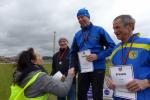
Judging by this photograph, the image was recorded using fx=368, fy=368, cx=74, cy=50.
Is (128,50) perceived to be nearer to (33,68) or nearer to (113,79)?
(113,79)

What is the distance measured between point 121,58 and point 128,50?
145 millimetres

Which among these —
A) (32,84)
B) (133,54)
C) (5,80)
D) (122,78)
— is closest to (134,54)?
(133,54)

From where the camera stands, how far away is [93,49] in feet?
20.2

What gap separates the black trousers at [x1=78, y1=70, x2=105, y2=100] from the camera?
6117 millimetres

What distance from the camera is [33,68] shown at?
5.01m

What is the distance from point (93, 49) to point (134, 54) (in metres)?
1.97

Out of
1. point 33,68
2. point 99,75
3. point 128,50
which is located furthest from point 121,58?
point 99,75

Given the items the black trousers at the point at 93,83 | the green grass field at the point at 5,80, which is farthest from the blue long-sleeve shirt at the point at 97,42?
the green grass field at the point at 5,80

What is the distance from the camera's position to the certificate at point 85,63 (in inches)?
239

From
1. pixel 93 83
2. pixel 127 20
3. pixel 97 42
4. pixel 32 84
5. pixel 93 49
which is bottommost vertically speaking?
pixel 93 83

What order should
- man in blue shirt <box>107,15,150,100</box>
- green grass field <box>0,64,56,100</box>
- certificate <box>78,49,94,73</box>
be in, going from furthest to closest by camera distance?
1. green grass field <box>0,64,56,100</box>
2. certificate <box>78,49,94,73</box>
3. man in blue shirt <box>107,15,150,100</box>

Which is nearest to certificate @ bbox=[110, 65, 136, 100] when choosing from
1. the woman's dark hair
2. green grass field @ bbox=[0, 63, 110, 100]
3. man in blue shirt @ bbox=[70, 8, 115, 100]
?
the woman's dark hair

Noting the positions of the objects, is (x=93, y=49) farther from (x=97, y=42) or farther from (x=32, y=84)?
(x=32, y=84)

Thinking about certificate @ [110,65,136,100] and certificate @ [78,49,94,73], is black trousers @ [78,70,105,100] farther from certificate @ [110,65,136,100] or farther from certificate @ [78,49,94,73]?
certificate @ [110,65,136,100]
